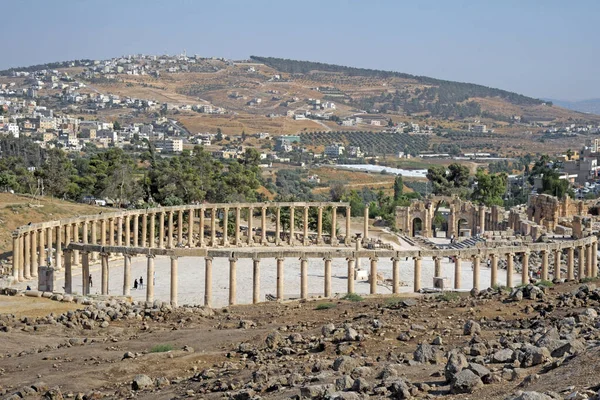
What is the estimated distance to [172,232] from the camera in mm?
63219

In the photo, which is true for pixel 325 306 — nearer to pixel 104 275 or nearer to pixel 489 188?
pixel 104 275

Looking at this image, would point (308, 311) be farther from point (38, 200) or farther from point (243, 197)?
point (243, 197)

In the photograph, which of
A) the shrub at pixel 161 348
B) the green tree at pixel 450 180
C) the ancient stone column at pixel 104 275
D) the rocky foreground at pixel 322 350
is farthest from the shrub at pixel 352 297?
the green tree at pixel 450 180

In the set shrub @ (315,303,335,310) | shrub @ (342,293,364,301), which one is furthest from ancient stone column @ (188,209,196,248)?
shrub @ (315,303,335,310)

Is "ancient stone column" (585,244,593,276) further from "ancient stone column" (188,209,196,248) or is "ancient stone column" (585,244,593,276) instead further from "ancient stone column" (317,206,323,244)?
"ancient stone column" (188,209,196,248)

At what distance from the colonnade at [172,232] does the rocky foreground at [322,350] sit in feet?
54.1

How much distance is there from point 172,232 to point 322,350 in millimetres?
40377

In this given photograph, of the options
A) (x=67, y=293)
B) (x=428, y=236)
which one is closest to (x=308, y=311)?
(x=67, y=293)

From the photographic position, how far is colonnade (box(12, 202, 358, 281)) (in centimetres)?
5131

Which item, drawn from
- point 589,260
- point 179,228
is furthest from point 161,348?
point 179,228

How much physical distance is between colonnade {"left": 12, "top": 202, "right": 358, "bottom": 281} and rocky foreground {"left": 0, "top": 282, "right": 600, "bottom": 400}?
1648cm

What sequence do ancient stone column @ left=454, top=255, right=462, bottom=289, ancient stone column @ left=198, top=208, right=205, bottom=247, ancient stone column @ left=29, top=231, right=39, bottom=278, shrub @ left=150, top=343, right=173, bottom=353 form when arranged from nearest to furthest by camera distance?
1. shrub @ left=150, top=343, right=173, bottom=353
2. ancient stone column @ left=454, top=255, right=462, bottom=289
3. ancient stone column @ left=29, top=231, right=39, bottom=278
4. ancient stone column @ left=198, top=208, right=205, bottom=247

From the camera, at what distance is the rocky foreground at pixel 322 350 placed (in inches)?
702

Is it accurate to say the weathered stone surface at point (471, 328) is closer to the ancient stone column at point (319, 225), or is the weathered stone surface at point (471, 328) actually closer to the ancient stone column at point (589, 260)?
the ancient stone column at point (589, 260)
